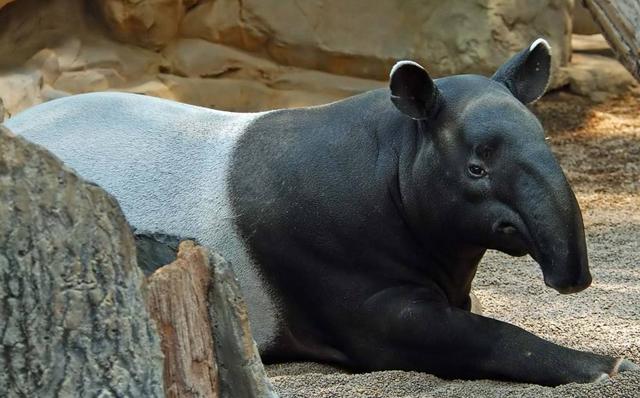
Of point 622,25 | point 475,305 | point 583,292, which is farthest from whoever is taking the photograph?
point 622,25

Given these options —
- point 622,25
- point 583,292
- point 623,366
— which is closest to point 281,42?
point 622,25

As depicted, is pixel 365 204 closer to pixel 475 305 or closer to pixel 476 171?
pixel 476 171

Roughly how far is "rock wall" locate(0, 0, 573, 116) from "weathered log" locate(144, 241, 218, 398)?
15.5 feet

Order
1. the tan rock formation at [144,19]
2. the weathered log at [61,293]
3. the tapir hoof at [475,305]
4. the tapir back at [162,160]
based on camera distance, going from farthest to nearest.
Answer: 1. the tan rock formation at [144,19]
2. the tapir hoof at [475,305]
3. the tapir back at [162,160]
4. the weathered log at [61,293]

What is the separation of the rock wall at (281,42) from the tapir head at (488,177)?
3565 mm

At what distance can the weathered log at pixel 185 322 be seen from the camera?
7.84 feet

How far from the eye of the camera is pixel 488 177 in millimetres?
3596

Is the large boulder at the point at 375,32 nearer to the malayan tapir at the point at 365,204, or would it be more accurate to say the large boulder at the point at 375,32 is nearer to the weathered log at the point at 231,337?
the malayan tapir at the point at 365,204

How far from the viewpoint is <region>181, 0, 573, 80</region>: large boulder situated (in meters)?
7.52

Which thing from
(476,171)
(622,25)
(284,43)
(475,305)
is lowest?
(284,43)

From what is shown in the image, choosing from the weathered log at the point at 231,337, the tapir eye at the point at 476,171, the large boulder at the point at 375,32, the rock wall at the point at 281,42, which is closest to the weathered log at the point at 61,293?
the weathered log at the point at 231,337

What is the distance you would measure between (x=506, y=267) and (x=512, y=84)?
1.39m

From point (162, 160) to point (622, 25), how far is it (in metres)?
2.22

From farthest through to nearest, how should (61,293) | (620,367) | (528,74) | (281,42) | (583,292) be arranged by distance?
1. (281,42)
2. (583,292)
3. (528,74)
4. (620,367)
5. (61,293)
